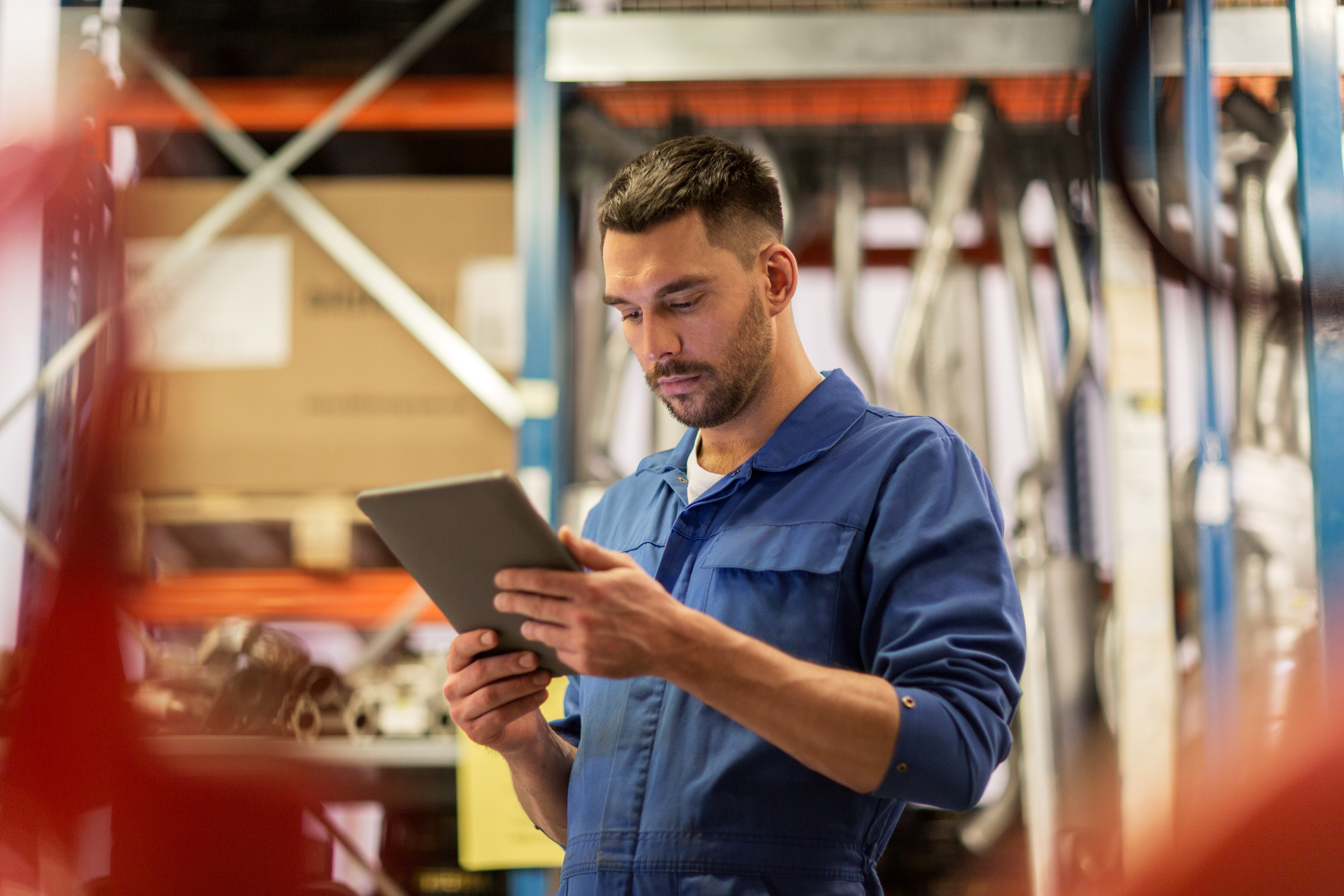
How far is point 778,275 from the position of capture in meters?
1.42

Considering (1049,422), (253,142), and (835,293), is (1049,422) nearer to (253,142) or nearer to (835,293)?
(835,293)

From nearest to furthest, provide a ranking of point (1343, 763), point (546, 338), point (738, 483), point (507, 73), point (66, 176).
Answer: point (1343, 763)
point (66, 176)
point (738, 483)
point (546, 338)
point (507, 73)

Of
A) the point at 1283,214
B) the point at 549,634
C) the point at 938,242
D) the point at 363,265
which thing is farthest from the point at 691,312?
the point at 1283,214

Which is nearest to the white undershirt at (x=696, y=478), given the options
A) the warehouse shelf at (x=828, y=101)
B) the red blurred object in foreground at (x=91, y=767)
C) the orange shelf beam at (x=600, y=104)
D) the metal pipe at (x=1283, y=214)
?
the red blurred object in foreground at (x=91, y=767)

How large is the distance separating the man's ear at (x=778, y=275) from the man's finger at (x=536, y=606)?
539 mm

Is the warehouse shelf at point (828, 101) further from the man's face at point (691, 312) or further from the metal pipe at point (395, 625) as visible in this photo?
the metal pipe at point (395, 625)

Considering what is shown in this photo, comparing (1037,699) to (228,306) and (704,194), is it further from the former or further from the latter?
(228,306)

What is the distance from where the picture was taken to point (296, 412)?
2.45 metres

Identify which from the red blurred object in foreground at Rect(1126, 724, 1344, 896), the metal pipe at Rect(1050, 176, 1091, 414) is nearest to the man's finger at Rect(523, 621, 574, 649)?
the red blurred object in foreground at Rect(1126, 724, 1344, 896)

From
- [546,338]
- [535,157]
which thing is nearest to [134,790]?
[546,338]

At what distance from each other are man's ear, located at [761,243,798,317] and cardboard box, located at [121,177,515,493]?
1171 millimetres

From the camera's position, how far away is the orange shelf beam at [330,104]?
2.57 meters

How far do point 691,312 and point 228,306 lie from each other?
61.6 inches

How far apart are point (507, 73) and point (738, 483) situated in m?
1.70
